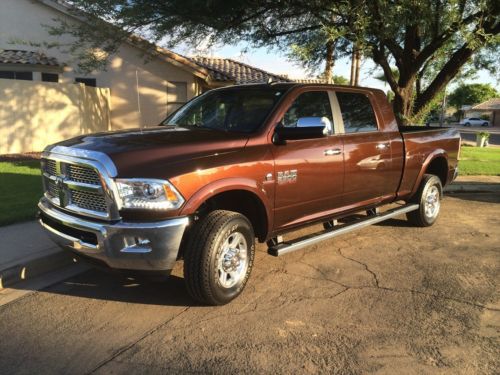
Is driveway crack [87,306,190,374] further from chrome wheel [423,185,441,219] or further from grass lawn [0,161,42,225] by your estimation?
chrome wheel [423,185,441,219]

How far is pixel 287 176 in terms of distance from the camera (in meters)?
4.86

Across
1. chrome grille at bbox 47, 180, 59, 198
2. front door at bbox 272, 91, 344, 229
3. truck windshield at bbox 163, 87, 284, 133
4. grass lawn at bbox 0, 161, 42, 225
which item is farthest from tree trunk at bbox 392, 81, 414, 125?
chrome grille at bbox 47, 180, 59, 198

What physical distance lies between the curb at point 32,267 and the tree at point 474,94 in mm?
105588

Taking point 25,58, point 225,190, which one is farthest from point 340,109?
point 25,58

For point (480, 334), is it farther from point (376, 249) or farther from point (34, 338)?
point (34, 338)

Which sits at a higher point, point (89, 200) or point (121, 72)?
point (121, 72)

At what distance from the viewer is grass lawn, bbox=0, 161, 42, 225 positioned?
691 cm

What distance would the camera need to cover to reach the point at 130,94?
18.7 meters

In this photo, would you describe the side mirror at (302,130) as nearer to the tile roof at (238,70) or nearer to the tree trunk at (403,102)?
the tree trunk at (403,102)

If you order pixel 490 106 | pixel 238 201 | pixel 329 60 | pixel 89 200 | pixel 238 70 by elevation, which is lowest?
pixel 238 201

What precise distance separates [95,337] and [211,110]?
273 centimetres

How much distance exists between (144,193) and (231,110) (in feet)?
5.75

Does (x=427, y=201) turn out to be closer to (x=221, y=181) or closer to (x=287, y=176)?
(x=287, y=176)

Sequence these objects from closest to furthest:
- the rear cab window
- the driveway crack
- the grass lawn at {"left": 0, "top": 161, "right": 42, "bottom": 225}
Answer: the driveway crack, the rear cab window, the grass lawn at {"left": 0, "top": 161, "right": 42, "bottom": 225}
